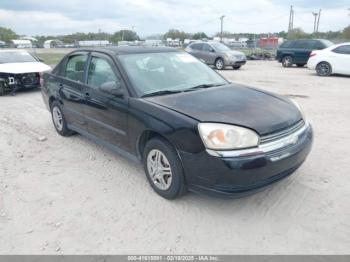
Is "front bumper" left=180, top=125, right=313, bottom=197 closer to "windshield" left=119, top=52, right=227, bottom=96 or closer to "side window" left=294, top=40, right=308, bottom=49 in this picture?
"windshield" left=119, top=52, right=227, bottom=96

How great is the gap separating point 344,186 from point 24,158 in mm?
4460

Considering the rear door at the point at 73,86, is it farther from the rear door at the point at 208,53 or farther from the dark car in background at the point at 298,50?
the dark car in background at the point at 298,50

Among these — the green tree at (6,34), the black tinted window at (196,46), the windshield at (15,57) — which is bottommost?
the windshield at (15,57)

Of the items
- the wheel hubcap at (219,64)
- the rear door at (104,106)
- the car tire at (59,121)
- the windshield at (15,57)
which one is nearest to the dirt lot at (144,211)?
the rear door at (104,106)

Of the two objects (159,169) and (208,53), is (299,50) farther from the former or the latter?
(159,169)

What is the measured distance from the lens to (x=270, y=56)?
25.2 meters

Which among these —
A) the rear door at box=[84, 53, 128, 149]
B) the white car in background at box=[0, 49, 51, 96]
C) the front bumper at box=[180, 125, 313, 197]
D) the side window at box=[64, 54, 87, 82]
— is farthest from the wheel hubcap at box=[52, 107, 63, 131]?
the white car in background at box=[0, 49, 51, 96]

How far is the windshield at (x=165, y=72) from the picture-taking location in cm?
387

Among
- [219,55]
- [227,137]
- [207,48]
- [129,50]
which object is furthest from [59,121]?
[207,48]

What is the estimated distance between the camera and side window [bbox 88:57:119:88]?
411 centimetres

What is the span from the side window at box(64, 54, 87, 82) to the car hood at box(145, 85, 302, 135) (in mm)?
1697

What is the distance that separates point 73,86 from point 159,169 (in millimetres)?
2277

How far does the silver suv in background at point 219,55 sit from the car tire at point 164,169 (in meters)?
14.1

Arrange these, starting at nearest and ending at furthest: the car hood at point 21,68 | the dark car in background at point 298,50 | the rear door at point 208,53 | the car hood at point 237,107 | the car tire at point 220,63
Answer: the car hood at point 237,107, the car hood at point 21,68, the dark car in background at point 298,50, the car tire at point 220,63, the rear door at point 208,53
